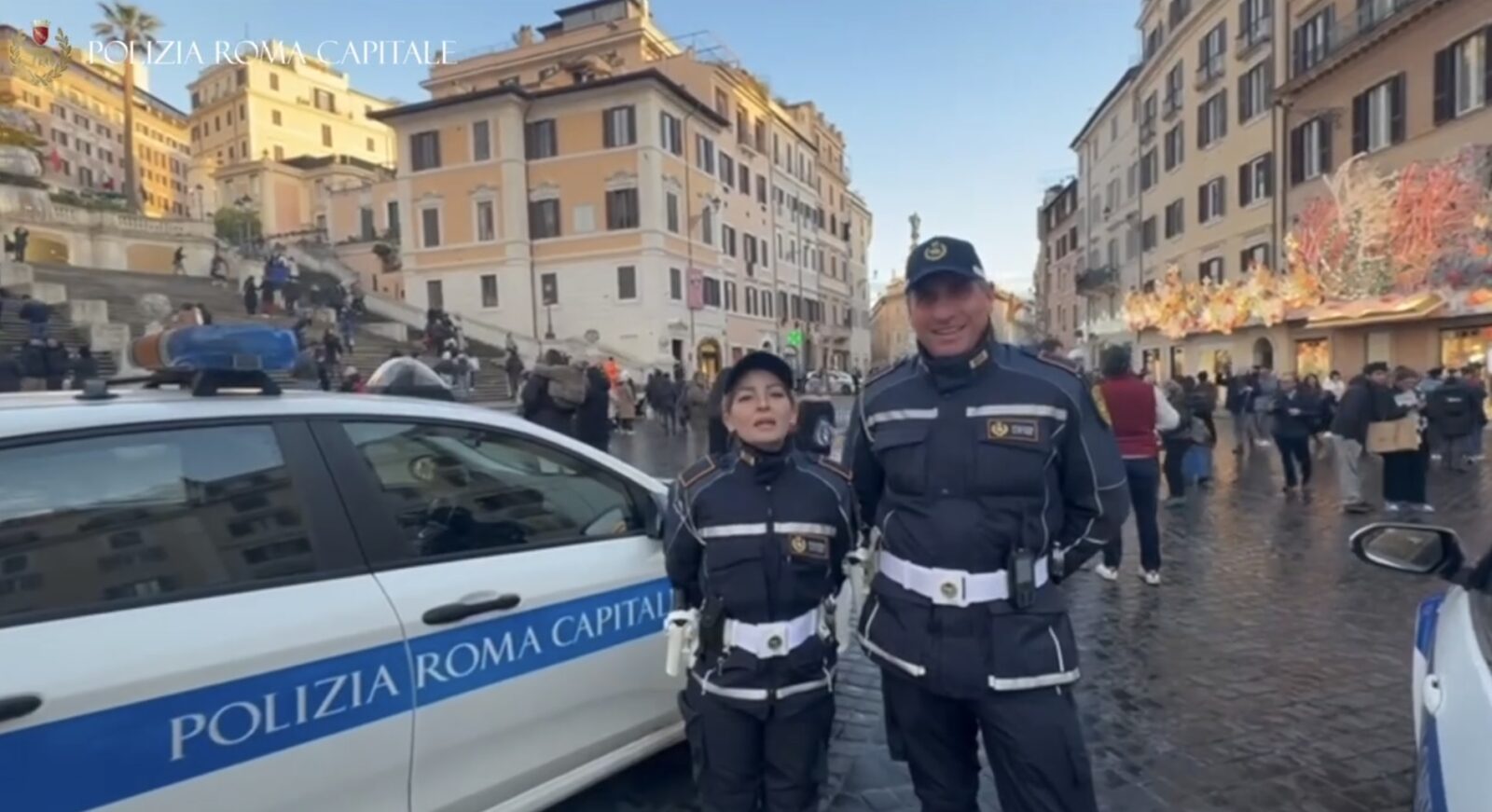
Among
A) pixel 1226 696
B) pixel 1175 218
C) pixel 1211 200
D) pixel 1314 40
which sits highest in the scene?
pixel 1314 40

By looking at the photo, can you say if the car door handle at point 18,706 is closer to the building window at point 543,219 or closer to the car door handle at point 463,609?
the car door handle at point 463,609

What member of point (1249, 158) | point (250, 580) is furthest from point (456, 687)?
point (1249, 158)

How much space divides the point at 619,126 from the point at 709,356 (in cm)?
1106

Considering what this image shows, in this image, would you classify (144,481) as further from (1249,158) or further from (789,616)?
(1249,158)

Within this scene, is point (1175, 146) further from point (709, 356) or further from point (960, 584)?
point (960, 584)

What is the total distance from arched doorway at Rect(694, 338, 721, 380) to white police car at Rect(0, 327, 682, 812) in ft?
121

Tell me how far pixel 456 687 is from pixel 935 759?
1388 mm

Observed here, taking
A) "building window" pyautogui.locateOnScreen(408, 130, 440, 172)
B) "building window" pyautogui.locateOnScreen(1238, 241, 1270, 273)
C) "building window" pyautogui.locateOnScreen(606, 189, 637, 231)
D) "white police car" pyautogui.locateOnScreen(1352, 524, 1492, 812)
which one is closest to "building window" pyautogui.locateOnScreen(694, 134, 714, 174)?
"building window" pyautogui.locateOnScreen(606, 189, 637, 231)

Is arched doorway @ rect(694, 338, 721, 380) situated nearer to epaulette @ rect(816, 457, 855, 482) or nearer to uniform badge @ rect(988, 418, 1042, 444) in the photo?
epaulette @ rect(816, 457, 855, 482)

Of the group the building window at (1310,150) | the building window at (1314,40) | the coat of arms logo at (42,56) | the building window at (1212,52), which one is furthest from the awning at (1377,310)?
the coat of arms logo at (42,56)

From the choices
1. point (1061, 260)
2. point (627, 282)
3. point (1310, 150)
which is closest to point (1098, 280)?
point (1061, 260)

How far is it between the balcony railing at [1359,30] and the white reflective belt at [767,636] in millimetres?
25235

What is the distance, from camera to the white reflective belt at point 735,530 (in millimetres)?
2488

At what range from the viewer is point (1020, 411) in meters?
2.34
